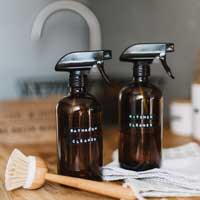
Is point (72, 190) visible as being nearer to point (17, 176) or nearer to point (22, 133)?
point (17, 176)

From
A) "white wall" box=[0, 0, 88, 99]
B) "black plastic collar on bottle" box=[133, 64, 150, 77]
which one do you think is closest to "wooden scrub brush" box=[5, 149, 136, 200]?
"black plastic collar on bottle" box=[133, 64, 150, 77]

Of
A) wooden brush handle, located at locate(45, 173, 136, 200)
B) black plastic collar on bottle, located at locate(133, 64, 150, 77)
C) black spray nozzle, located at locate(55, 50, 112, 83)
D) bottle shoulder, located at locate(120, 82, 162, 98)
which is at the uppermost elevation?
black spray nozzle, located at locate(55, 50, 112, 83)

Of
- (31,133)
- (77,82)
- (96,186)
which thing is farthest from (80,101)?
(31,133)

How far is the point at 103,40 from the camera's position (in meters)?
1.22

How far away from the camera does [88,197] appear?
2.11ft

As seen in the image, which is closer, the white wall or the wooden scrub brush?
the wooden scrub brush

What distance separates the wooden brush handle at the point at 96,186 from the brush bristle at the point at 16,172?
4 cm

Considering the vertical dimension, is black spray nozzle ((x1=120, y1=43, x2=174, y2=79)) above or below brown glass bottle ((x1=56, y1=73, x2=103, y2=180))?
above

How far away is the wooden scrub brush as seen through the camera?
2.06 feet

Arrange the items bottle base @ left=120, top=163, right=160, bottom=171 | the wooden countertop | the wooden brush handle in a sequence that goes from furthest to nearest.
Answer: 1. the wooden countertop
2. bottle base @ left=120, top=163, right=160, bottom=171
3. the wooden brush handle

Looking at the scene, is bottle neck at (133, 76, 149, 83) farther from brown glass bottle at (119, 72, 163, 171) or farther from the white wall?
the white wall

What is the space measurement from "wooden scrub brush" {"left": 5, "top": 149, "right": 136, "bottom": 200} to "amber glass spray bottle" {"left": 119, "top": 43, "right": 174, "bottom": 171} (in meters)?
0.10

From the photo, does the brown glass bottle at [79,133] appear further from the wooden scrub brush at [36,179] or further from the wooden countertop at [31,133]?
the wooden countertop at [31,133]

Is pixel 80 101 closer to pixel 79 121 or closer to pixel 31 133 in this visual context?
pixel 79 121
